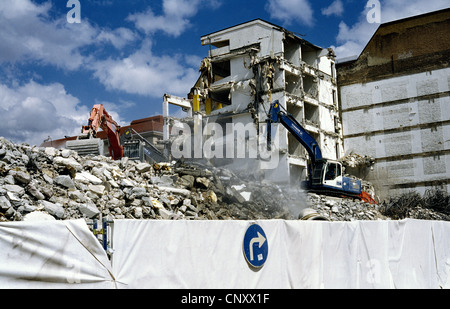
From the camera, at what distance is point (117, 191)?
14898mm

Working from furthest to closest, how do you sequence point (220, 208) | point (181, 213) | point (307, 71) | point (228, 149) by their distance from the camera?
point (307, 71), point (228, 149), point (220, 208), point (181, 213)

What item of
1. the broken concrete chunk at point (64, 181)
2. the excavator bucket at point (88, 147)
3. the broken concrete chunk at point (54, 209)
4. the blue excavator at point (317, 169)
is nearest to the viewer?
the broken concrete chunk at point (54, 209)

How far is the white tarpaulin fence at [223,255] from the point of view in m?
5.47

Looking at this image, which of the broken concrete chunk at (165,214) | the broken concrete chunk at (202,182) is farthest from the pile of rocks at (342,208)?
the broken concrete chunk at (165,214)

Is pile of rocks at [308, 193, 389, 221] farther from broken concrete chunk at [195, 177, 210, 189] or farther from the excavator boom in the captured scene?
the excavator boom

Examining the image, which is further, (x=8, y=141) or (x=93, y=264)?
(x=8, y=141)

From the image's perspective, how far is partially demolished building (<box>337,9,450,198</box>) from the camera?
117ft

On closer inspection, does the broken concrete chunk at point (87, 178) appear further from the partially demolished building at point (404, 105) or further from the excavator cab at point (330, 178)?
the partially demolished building at point (404, 105)

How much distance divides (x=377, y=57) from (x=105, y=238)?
36590mm

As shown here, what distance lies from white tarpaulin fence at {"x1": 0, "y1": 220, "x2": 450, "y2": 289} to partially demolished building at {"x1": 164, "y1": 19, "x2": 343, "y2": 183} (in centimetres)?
2221

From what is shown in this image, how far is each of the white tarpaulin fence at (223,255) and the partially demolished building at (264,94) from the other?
22.2m

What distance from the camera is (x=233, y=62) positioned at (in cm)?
3694

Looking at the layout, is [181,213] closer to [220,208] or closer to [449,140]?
[220,208]

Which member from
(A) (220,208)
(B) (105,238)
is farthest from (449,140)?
(B) (105,238)
